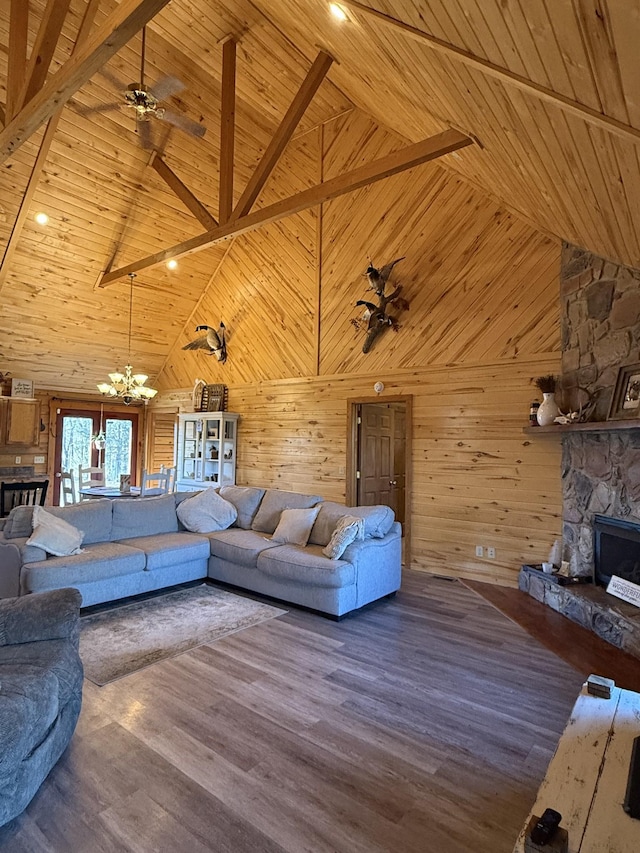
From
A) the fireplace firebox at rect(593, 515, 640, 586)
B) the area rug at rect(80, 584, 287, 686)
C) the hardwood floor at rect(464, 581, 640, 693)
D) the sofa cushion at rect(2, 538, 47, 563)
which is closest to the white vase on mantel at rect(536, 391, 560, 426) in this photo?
the fireplace firebox at rect(593, 515, 640, 586)

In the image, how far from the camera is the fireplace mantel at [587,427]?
3.60m

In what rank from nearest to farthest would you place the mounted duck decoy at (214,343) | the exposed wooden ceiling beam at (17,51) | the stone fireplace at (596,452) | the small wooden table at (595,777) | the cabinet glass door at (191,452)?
the small wooden table at (595,777) < the exposed wooden ceiling beam at (17,51) < the stone fireplace at (596,452) < the mounted duck decoy at (214,343) < the cabinet glass door at (191,452)

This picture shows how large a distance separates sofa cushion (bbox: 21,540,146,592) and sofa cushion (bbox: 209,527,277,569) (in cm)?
78

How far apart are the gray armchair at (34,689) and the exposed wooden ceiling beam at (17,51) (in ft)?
11.3

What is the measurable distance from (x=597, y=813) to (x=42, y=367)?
8.48 m

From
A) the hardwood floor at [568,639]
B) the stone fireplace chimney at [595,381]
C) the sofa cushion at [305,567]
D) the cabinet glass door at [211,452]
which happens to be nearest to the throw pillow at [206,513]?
the sofa cushion at [305,567]

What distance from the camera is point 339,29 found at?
329 cm

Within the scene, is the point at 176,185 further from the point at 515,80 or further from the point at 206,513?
the point at 515,80

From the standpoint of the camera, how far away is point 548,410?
4445 millimetres

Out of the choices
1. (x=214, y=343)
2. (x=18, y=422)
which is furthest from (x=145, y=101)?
(x=18, y=422)

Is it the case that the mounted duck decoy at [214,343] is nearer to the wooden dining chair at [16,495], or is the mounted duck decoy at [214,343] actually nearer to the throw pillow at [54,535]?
the wooden dining chair at [16,495]

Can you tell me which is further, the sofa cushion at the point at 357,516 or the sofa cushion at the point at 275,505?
the sofa cushion at the point at 275,505

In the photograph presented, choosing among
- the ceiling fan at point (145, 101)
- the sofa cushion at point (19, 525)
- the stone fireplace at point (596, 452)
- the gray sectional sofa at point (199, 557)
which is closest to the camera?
the ceiling fan at point (145, 101)

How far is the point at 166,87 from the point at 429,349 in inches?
142
